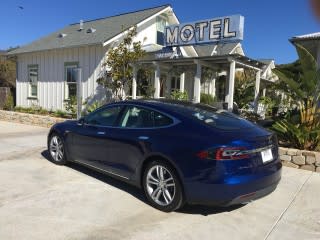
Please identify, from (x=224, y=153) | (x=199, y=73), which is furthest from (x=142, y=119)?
(x=199, y=73)

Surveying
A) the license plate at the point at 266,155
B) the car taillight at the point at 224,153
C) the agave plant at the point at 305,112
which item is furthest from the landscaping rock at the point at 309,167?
the car taillight at the point at 224,153

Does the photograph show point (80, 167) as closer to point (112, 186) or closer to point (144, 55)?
point (112, 186)

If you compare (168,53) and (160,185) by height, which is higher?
(168,53)

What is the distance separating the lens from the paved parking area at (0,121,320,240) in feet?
13.1

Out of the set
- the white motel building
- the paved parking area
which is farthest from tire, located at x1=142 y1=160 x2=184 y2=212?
the white motel building

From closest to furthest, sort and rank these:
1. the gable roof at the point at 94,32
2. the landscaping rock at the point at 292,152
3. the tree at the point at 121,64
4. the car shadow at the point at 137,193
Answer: the car shadow at the point at 137,193 < the landscaping rock at the point at 292,152 < the tree at the point at 121,64 < the gable roof at the point at 94,32

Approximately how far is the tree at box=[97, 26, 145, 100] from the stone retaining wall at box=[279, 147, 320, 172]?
7716mm

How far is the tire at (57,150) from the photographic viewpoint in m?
6.80

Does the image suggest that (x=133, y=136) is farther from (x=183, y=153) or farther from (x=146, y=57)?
(x=146, y=57)

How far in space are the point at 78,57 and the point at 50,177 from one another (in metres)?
10.9

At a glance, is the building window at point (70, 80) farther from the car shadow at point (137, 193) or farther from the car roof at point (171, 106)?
the car roof at point (171, 106)

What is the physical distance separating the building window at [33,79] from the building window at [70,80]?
2663mm

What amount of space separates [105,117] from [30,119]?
10152mm

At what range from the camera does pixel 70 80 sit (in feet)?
55.0
